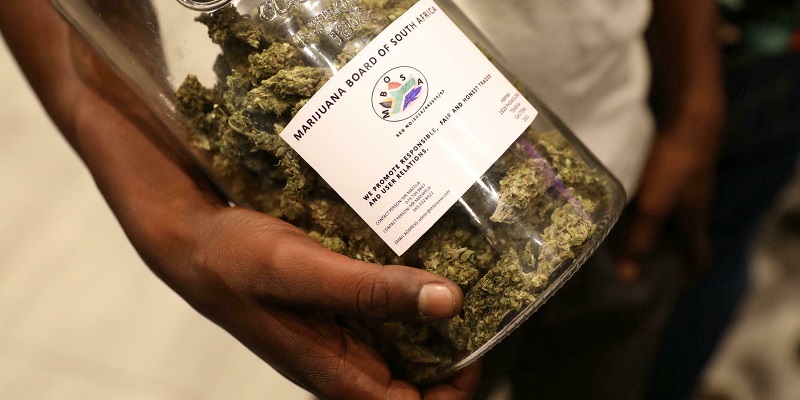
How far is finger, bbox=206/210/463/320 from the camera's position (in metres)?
0.36

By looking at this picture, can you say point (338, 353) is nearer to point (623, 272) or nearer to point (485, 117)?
point (485, 117)

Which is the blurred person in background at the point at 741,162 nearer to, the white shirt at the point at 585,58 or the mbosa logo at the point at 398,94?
the white shirt at the point at 585,58

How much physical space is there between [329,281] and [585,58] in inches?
14.5

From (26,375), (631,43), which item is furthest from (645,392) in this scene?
(26,375)

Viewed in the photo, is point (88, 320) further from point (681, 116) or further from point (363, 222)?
point (681, 116)

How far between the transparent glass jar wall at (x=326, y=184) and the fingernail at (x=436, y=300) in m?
0.03

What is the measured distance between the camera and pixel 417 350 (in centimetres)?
43

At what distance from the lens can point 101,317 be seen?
95cm

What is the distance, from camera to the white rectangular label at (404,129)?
360mm

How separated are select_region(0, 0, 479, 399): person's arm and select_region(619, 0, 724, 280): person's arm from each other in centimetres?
40

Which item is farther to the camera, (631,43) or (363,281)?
(631,43)

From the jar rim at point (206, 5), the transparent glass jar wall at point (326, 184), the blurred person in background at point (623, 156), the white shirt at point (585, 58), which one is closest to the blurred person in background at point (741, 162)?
the blurred person in background at point (623, 156)

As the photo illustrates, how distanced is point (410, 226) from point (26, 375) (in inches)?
32.8

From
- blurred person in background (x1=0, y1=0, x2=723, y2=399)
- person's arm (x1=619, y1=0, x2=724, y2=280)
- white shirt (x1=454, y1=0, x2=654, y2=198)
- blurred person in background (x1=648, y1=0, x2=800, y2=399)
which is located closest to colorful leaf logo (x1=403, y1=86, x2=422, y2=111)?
blurred person in background (x1=0, y1=0, x2=723, y2=399)
